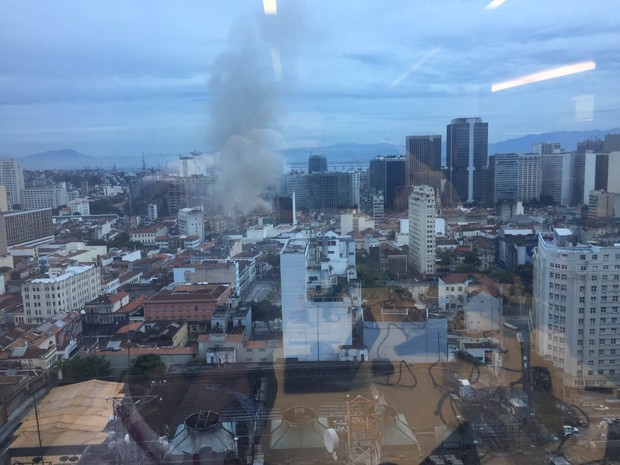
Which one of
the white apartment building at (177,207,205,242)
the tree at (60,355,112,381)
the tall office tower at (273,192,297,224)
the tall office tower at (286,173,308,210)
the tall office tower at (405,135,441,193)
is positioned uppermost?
the tall office tower at (405,135,441,193)

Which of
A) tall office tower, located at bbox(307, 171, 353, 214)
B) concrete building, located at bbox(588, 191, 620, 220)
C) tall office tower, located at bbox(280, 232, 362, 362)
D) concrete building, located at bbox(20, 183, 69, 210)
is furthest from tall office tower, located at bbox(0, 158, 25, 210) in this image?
concrete building, located at bbox(588, 191, 620, 220)

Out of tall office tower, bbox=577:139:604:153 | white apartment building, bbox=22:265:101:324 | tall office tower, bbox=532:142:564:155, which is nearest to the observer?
white apartment building, bbox=22:265:101:324

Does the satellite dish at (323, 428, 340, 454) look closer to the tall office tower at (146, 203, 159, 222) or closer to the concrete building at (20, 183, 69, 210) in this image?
the tall office tower at (146, 203, 159, 222)

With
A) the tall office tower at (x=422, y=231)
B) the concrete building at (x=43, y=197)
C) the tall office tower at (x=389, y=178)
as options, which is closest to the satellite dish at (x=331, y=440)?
the tall office tower at (x=422, y=231)

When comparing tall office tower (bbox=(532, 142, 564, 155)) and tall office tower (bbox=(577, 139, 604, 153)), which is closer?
tall office tower (bbox=(577, 139, 604, 153))

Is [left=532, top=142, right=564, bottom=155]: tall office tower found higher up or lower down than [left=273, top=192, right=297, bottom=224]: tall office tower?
higher up

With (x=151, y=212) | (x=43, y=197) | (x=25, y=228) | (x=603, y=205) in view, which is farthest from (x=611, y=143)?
(x=43, y=197)

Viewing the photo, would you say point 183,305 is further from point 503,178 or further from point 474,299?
point 503,178

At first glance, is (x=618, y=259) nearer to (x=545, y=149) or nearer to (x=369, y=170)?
(x=545, y=149)
